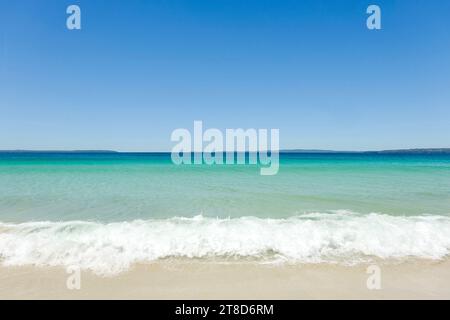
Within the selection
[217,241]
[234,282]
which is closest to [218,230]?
[217,241]

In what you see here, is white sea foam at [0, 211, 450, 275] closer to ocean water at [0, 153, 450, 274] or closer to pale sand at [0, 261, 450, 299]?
ocean water at [0, 153, 450, 274]

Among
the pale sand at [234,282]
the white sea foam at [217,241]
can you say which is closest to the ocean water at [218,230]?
the white sea foam at [217,241]

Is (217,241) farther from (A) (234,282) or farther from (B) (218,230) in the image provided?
(A) (234,282)

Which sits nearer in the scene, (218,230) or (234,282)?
(234,282)

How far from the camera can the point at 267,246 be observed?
5344mm

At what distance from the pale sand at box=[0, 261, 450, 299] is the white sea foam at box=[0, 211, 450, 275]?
34 cm

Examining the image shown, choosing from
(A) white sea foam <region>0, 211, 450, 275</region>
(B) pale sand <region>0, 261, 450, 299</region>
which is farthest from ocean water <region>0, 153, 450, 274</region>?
(B) pale sand <region>0, 261, 450, 299</region>

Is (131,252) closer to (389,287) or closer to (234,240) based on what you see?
(234,240)

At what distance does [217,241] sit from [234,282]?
150cm

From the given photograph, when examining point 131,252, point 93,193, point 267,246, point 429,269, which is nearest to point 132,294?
point 131,252

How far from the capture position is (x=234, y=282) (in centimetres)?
413

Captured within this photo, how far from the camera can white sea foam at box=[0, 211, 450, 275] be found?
498 centimetres

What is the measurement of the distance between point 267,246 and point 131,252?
9.42 ft
